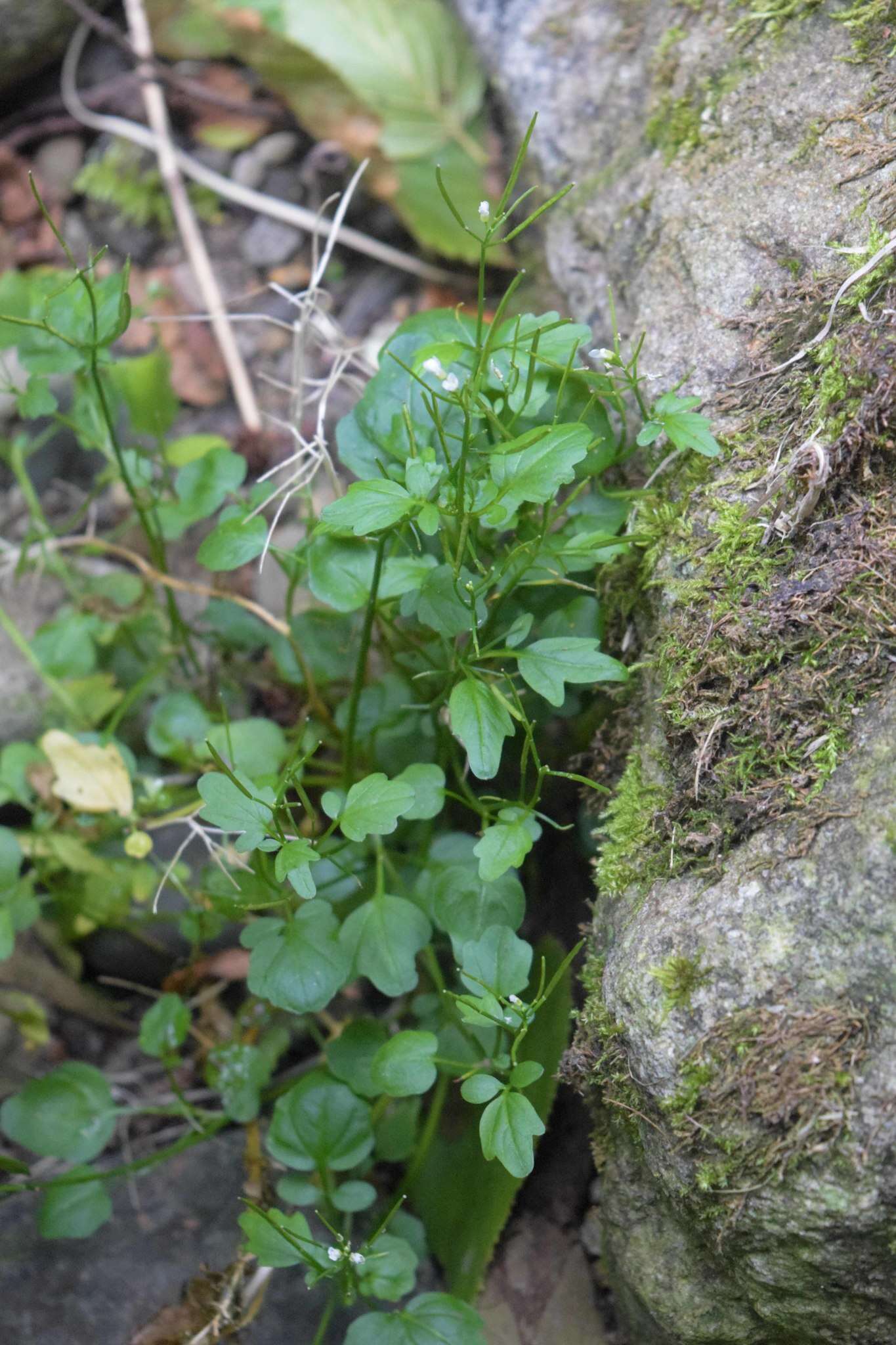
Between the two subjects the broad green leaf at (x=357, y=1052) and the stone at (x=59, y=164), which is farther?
the stone at (x=59, y=164)

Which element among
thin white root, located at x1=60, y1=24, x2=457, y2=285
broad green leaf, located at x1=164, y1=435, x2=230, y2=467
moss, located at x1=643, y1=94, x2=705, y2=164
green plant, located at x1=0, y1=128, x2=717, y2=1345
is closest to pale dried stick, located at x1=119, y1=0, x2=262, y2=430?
thin white root, located at x1=60, y1=24, x2=457, y2=285

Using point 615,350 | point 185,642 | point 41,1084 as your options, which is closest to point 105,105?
point 185,642

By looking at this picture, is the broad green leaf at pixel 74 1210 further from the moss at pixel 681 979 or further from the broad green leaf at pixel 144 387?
the broad green leaf at pixel 144 387

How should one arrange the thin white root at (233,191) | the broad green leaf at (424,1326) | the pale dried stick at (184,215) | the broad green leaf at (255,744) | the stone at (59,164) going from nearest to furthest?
the broad green leaf at (424,1326) < the broad green leaf at (255,744) < the pale dried stick at (184,215) < the thin white root at (233,191) < the stone at (59,164)

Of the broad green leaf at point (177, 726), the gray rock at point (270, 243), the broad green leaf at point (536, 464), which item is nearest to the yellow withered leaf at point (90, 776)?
the broad green leaf at point (177, 726)

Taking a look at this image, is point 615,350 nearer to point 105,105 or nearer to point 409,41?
point 409,41

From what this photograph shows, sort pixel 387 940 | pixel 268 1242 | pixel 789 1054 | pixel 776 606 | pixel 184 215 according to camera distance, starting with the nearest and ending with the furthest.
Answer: pixel 789 1054 < pixel 776 606 < pixel 268 1242 < pixel 387 940 < pixel 184 215

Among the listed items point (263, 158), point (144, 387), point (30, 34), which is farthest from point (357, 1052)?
point (30, 34)

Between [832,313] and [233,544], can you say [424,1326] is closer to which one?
[233,544]
